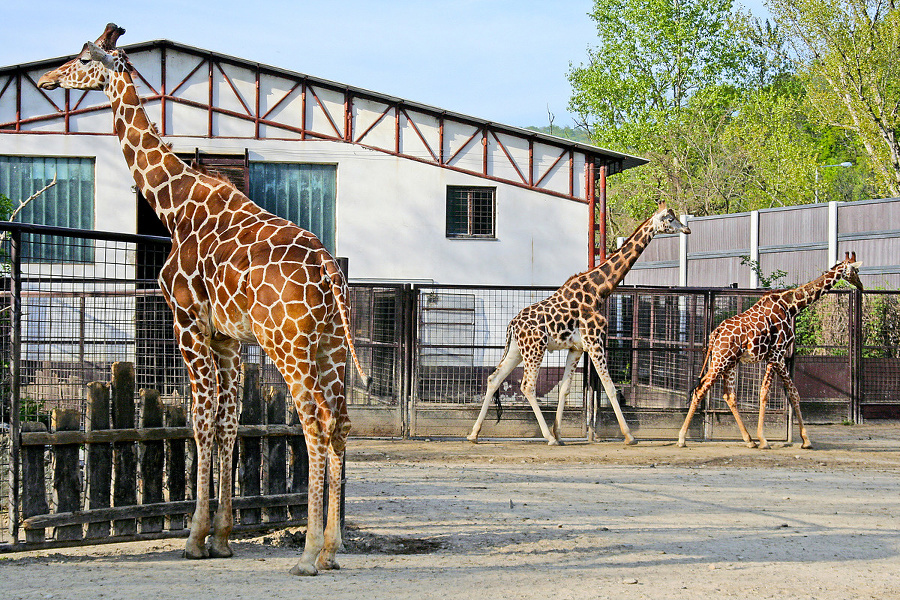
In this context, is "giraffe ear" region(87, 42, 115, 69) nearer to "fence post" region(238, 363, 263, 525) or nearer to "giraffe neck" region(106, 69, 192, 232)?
"giraffe neck" region(106, 69, 192, 232)

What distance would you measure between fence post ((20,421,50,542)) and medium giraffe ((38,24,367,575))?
985 mm

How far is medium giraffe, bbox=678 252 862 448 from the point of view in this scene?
12.4 m

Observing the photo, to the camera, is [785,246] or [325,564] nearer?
[325,564]

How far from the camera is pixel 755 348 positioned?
40.7 feet

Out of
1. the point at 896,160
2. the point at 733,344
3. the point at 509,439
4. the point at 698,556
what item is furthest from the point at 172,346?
the point at 896,160

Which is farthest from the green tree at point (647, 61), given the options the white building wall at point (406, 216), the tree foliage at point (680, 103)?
the white building wall at point (406, 216)

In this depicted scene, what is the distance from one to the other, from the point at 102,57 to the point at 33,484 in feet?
10.9

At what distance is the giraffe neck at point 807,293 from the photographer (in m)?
13.0

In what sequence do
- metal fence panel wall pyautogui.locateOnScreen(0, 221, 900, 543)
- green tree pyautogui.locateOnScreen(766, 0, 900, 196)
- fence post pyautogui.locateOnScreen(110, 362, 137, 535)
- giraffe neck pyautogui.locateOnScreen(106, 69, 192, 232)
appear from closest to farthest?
fence post pyautogui.locateOnScreen(110, 362, 137, 535) → giraffe neck pyautogui.locateOnScreen(106, 69, 192, 232) → metal fence panel wall pyautogui.locateOnScreen(0, 221, 900, 543) → green tree pyautogui.locateOnScreen(766, 0, 900, 196)

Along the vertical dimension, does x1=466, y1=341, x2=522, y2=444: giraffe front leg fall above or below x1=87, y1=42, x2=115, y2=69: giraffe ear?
below

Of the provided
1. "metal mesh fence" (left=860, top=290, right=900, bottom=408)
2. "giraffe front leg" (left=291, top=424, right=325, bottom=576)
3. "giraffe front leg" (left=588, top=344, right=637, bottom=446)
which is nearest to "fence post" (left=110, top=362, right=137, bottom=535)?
"giraffe front leg" (left=291, top=424, right=325, bottom=576)

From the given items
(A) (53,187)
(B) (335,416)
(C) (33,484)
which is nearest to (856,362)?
(B) (335,416)

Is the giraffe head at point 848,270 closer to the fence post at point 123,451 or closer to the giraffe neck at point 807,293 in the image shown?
the giraffe neck at point 807,293

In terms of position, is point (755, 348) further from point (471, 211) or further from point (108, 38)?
point (471, 211)
